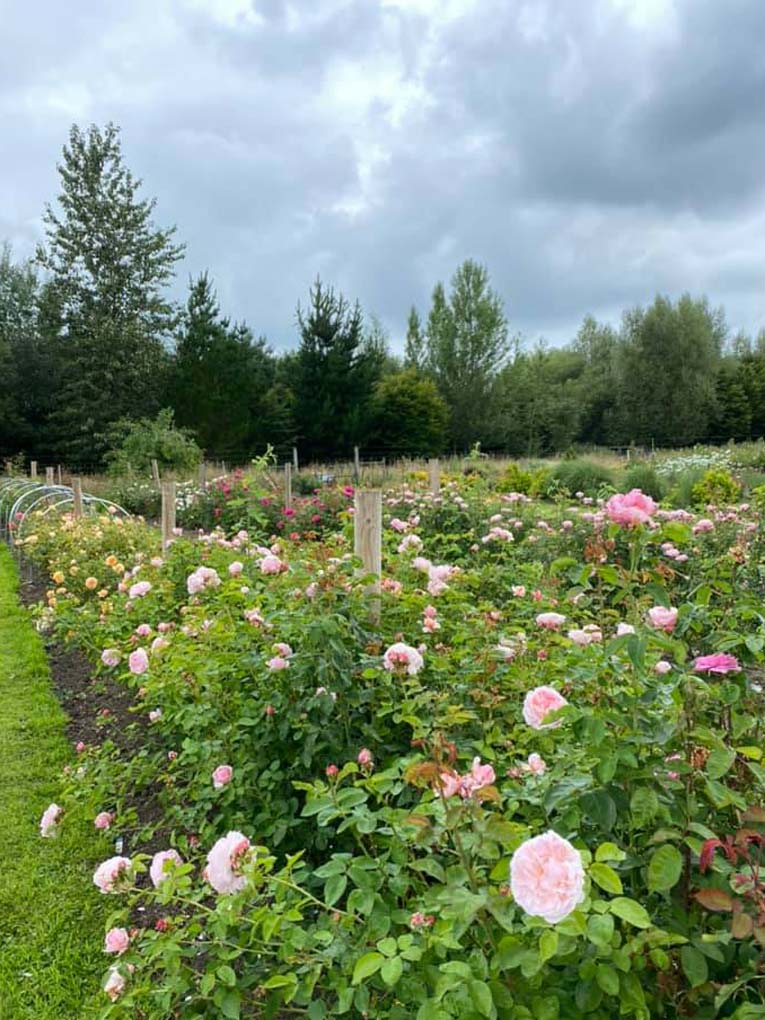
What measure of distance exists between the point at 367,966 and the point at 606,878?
0.33 metres

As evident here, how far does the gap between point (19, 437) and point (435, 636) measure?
19472mm

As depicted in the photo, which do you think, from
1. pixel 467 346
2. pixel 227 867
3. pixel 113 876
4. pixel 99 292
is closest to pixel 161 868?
pixel 113 876

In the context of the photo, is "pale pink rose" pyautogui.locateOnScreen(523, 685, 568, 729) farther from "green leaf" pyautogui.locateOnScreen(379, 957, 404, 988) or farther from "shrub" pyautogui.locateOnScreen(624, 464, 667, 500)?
"shrub" pyautogui.locateOnScreen(624, 464, 667, 500)

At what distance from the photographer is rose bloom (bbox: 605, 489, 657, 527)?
3.59 feet

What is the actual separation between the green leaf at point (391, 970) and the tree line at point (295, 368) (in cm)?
1819

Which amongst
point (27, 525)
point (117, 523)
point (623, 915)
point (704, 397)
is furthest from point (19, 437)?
point (704, 397)

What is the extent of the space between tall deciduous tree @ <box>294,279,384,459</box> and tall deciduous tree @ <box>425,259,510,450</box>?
569 centimetres

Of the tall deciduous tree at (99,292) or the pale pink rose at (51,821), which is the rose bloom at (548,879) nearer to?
the pale pink rose at (51,821)

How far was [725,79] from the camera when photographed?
10.2ft

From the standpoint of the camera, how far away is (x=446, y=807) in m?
0.88

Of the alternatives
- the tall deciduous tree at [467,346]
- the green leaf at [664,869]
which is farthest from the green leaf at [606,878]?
the tall deciduous tree at [467,346]

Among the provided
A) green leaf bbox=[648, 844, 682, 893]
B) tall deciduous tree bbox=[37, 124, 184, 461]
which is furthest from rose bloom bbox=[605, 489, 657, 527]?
tall deciduous tree bbox=[37, 124, 184, 461]

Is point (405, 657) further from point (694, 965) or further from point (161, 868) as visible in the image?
point (694, 965)

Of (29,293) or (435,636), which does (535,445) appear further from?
(435,636)
